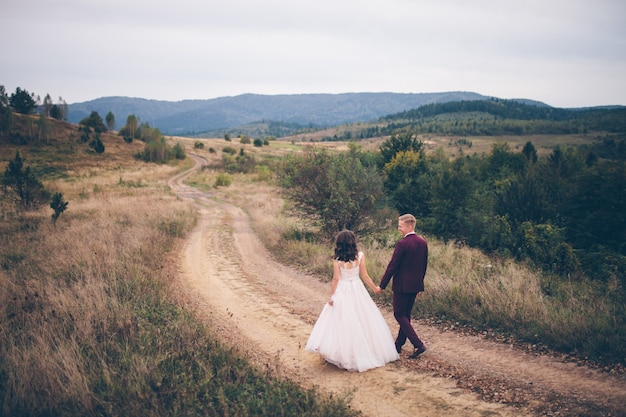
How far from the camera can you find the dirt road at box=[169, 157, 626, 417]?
15.8ft

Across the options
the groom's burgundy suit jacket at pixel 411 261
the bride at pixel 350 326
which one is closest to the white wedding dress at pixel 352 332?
the bride at pixel 350 326

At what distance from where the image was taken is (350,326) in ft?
19.0

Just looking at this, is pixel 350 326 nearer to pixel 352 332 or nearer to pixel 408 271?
pixel 352 332

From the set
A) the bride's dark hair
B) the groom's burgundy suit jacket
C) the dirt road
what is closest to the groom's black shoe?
the dirt road

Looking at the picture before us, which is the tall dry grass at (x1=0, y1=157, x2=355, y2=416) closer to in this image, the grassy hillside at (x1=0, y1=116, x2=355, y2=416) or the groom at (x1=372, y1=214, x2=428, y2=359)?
the grassy hillside at (x1=0, y1=116, x2=355, y2=416)

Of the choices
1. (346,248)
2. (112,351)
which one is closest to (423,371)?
(346,248)

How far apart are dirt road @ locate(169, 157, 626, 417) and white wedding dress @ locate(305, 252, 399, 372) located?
195mm

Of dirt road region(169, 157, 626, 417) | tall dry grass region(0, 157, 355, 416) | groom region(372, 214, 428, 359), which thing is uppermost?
groom region(372, 214, 428, 359)

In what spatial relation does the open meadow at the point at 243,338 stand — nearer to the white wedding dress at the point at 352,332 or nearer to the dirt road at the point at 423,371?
the dirt road at the point at 423,371

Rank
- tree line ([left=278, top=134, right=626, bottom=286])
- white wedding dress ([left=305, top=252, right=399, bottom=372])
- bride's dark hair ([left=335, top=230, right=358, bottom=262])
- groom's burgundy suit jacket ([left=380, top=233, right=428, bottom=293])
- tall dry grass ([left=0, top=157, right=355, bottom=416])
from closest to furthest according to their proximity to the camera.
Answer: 1. tall dry grass ([left=0, top=157, right=355, bottom=416])
2. white wedding dress ([left=305, top=252, right=399, bottom=372])
3. bride's dark hair ([left=335, top=230, right=358, bottom=262])
4. groom's burgundy suit jacket ([left=380, top=233, right=428, bottom=293])
5. tree line ([left=278, top=134, right=626, bottom=286])

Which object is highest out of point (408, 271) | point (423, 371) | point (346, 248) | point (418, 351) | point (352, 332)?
point (346, 248)

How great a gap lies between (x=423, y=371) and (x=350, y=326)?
138cm

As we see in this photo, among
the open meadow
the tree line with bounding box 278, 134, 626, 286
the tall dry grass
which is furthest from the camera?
the tree line with bounding box 278, 134, 626, 286

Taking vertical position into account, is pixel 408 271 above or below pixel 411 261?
below
